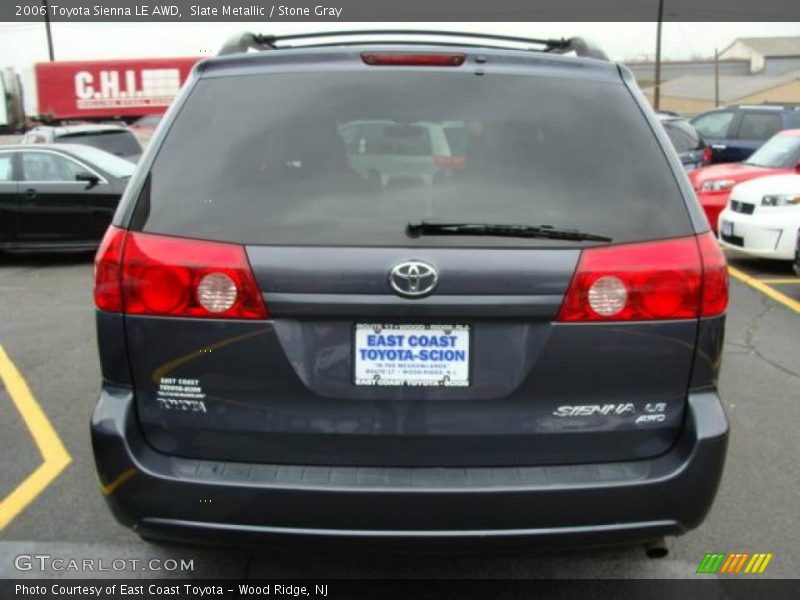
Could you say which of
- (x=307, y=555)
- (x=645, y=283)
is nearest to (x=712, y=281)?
(x=645, y=283)

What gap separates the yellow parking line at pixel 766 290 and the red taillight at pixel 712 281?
221 inches

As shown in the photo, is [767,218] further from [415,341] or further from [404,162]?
[415,341]

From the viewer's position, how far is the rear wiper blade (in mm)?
2217

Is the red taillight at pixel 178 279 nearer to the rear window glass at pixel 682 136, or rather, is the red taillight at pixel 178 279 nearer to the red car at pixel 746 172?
the red car at pixel 746 172

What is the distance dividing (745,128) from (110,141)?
495 inches

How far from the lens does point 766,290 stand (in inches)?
318

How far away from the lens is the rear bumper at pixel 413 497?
7.26ft

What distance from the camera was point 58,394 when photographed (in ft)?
16.6

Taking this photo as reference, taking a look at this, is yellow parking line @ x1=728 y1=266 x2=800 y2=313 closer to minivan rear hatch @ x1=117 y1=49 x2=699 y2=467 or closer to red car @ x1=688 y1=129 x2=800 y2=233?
red car @ x1=688 y1=129 x2=800 y2=233

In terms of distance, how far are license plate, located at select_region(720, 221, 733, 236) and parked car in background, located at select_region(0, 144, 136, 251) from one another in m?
7.40

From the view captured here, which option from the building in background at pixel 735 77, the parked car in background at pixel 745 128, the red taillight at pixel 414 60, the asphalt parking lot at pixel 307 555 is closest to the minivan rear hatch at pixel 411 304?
the red taillight at pixel 414 60

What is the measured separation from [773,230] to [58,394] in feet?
23.6

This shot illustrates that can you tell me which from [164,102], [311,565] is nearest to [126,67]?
[164,102]

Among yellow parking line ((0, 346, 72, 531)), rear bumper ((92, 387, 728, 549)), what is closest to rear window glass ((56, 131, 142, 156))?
yellow parking line ((0, 346, 72, 531))
